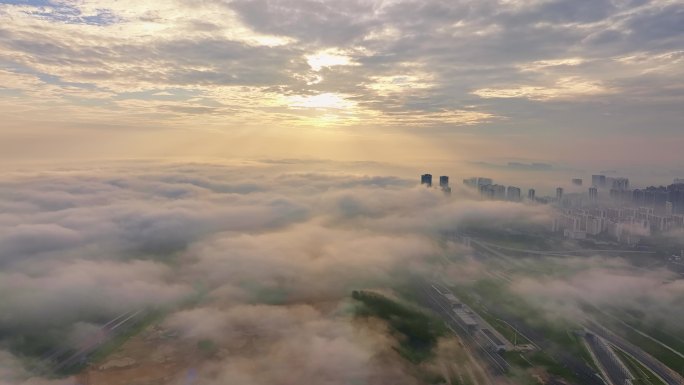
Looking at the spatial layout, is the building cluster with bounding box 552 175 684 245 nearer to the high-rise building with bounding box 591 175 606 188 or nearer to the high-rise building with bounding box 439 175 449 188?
the high-rise building with bounding box 591 175 606 188

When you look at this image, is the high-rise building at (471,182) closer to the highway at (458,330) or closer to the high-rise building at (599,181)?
the high-rise building at (599,181)

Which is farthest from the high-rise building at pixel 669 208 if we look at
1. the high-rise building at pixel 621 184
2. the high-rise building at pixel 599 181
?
the high-rise building at pixel 599 181

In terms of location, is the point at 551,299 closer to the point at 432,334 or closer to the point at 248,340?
the point at 432,334

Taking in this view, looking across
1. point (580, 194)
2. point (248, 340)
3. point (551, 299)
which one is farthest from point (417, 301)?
point (580, 194)

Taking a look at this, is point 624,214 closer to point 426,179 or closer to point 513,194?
point 513,194

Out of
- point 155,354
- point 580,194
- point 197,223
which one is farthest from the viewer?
point 580,194
